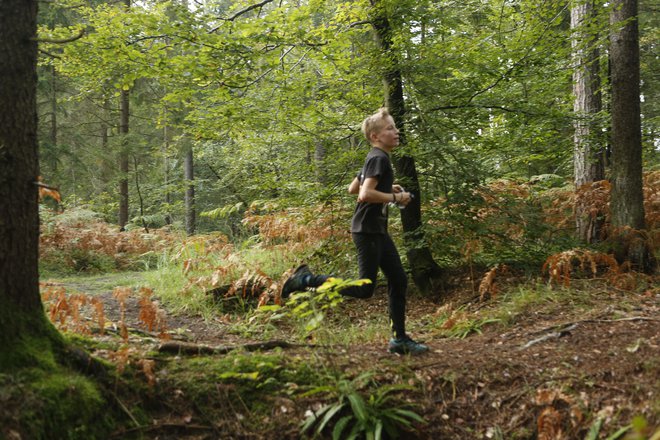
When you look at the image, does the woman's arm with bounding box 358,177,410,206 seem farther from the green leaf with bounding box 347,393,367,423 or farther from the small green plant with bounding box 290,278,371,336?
the green leaf with bounding box 347,393,367,423

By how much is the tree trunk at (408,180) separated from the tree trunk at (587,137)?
8.82ft

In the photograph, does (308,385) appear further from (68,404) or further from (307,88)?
(307,88)

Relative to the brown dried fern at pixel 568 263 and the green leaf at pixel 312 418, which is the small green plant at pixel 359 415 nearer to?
the green leaf at pixel 312 418

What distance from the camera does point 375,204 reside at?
412cm

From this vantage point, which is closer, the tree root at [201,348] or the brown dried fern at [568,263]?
the tree root at [201,348]

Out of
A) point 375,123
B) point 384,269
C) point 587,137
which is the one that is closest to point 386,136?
point 375,123

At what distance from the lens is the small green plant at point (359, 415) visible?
2.92 m

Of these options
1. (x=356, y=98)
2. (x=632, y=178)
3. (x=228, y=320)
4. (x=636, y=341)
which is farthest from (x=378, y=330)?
(x=632, y=178)

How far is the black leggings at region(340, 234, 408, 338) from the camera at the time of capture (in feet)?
13.4

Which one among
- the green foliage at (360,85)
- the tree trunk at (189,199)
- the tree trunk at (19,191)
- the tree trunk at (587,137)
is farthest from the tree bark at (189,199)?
the tree trunk at (19,191)

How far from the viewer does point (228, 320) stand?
6.88m

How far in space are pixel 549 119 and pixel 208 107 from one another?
5.15 metres

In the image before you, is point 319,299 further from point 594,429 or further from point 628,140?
point 628,140

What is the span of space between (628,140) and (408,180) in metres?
3.19
